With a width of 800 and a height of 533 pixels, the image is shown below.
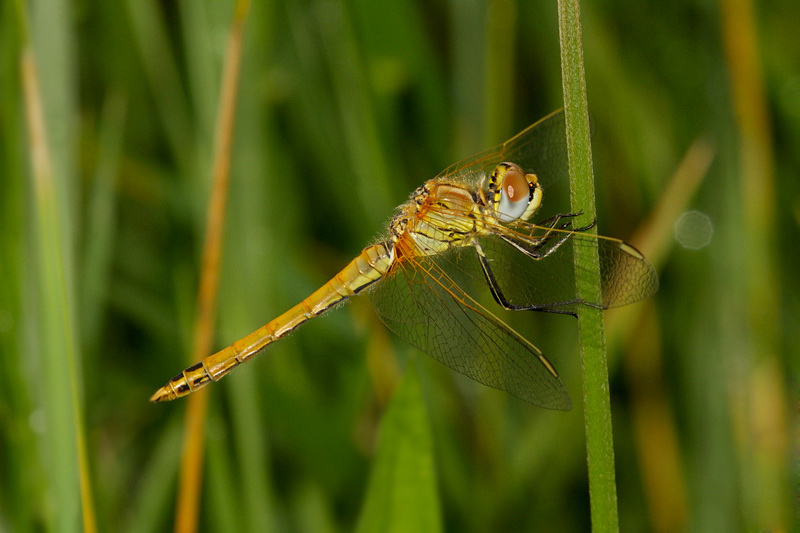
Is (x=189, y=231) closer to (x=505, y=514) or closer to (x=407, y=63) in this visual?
(x=407, y=63)

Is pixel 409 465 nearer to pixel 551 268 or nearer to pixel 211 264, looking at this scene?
pixel 551 268

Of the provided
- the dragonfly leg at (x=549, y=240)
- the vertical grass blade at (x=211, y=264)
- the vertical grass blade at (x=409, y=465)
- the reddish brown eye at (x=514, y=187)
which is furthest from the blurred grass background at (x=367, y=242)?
the reddish brown eye at (x=514, y=187)

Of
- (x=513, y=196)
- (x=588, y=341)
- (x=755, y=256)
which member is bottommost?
(x=588, y=341)

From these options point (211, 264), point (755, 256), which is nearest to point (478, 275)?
point (211, 264)

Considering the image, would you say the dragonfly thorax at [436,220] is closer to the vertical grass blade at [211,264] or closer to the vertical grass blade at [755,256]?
the vertical grass blade at [211,264]

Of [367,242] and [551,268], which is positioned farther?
[367,242]

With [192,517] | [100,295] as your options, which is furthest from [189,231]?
[192,517]
